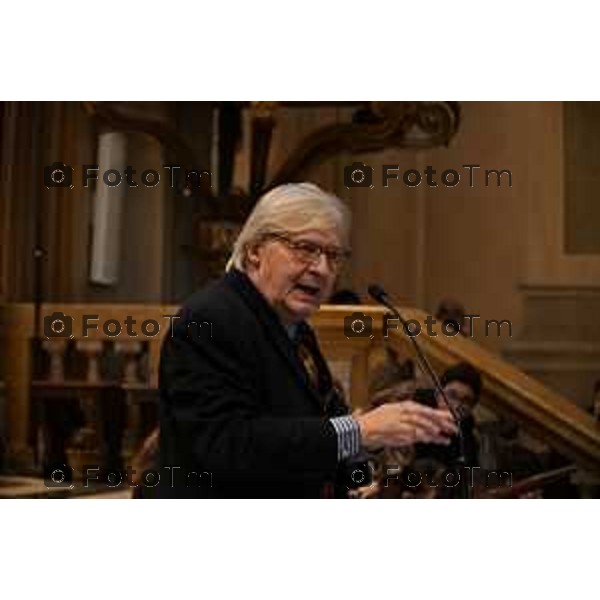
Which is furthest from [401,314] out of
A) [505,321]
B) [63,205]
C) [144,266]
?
[63,205]

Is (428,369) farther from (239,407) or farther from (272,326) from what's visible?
(239,407)

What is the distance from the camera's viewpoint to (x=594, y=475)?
2680 millimetres

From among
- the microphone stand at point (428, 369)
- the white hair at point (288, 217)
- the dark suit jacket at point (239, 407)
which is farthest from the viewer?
the microphone stand at point (428, 369)

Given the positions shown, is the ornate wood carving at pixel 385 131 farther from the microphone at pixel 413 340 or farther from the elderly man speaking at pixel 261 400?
the elderly man speaking at pixel 261 400

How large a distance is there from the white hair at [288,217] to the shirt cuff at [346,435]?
355 mm

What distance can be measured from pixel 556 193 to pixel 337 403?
3.33 ft

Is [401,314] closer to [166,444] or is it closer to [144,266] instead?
[144,266]

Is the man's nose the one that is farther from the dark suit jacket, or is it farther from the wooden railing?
the wooden railing

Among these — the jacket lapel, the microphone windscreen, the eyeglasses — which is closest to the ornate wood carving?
the microphone windscreen

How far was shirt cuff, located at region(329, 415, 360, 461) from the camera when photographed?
68.6 inches

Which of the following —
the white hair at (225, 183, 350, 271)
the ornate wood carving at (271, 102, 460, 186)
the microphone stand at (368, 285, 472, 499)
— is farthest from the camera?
the ornate wood carving at (271, 102, 460, 186)

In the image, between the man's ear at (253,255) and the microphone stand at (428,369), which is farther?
the microphone stand at (428,369)

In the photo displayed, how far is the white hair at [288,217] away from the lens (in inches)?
77.5

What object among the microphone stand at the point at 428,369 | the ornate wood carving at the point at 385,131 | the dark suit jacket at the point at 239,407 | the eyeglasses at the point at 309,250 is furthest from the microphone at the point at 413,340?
the dark suit jacket at the point at 239,407
